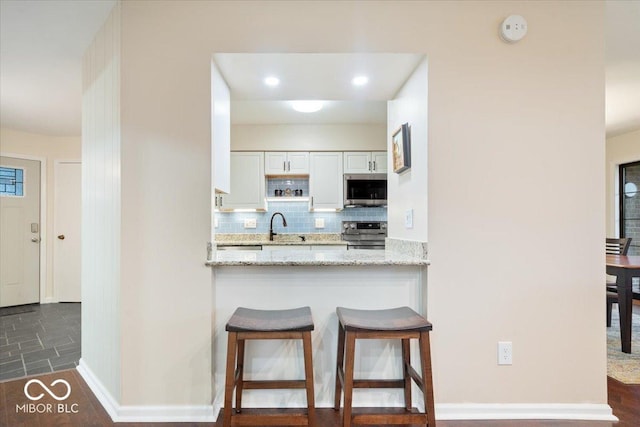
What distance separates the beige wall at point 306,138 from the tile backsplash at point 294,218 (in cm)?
79

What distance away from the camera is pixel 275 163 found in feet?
13.8

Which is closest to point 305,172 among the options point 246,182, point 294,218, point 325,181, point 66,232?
point 325,181

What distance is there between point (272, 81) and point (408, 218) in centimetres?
127

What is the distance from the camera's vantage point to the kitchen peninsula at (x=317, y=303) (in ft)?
6.12

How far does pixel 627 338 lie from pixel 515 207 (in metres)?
1.92

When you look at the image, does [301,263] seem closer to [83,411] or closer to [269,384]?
[269,384]

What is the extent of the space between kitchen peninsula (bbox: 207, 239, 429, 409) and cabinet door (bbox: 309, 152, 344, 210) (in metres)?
2.37

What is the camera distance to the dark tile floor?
7.94ft

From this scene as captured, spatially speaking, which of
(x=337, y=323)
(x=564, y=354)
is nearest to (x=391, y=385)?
(x=337, y=323)

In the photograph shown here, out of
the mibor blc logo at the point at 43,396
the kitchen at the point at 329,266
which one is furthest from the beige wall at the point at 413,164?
the mibor blc logo at the point at 43,396

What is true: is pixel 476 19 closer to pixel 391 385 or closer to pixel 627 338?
pixel 391 385

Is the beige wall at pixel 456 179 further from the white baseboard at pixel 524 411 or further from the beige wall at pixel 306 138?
the beige wall at pixel 306 138

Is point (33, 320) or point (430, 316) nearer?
point (430, 316)

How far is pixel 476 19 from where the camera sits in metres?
1.80
